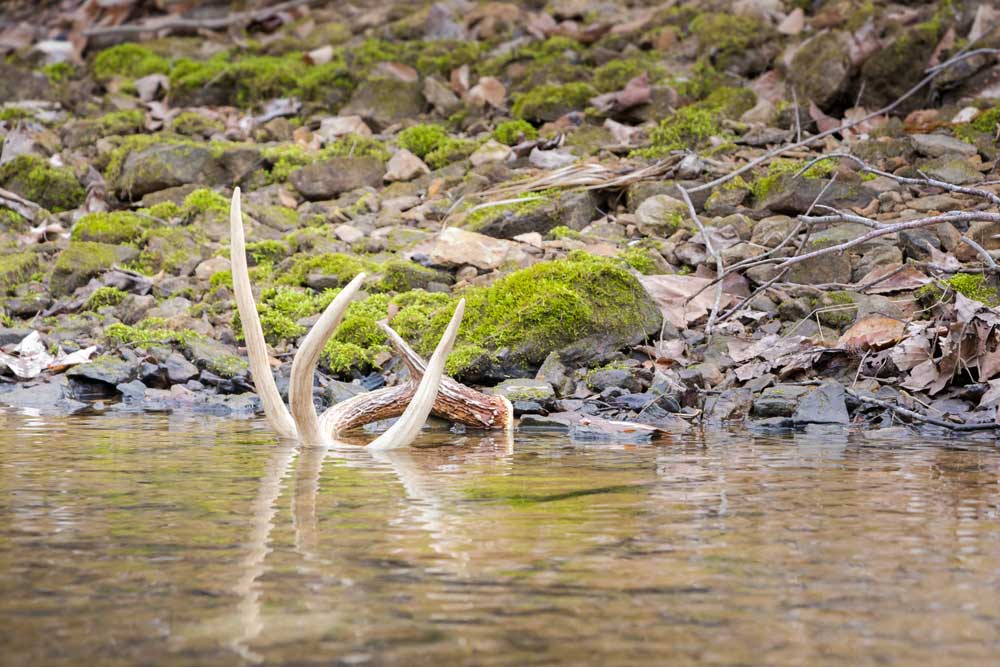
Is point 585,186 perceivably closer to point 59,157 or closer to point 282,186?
point 282,186

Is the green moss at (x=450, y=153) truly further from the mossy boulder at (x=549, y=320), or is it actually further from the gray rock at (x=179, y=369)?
the gray rock at (x=179, y=369)

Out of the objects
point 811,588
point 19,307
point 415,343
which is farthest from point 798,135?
point 811,588

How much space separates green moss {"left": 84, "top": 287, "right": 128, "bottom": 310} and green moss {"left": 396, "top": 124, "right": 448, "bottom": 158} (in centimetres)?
365

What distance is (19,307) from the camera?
399 inches

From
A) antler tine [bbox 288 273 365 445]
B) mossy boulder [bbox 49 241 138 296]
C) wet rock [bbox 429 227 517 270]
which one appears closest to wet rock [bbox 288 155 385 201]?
mossy boulder [bbox 49 241 138 296]

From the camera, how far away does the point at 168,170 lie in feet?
40.5

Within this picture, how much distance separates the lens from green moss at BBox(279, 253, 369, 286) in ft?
32.5

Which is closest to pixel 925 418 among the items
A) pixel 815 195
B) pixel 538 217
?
pixel 815 195

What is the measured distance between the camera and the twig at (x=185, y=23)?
1708 cm

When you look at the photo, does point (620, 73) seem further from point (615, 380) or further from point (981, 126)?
point (615, 380)

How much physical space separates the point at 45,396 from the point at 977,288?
612cm

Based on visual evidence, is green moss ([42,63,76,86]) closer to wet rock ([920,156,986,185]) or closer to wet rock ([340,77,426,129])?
wet rock ([340,77,426,129])

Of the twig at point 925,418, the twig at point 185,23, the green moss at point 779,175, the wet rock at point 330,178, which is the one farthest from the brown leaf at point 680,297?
the twig at point 185,23

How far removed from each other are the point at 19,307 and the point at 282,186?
302cm
